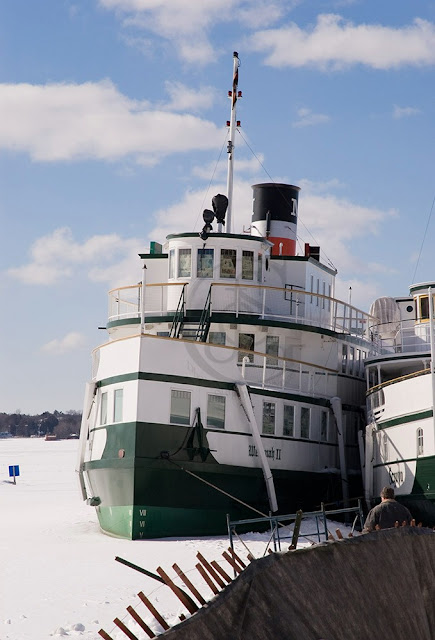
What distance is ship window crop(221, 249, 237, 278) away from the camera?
27.2m

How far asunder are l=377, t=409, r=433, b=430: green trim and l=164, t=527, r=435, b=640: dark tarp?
12202 millimetres

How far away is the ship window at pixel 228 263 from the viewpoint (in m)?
27.2

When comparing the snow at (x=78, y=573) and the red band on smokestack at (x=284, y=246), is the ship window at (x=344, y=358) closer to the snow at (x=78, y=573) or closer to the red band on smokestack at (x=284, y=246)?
the red band on smokestack at (x=284, y=246)

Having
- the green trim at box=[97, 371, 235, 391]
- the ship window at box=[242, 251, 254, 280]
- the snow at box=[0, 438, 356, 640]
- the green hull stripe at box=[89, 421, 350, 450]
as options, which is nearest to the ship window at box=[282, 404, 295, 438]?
the green hull stripe at box=[89, 421, 350, 450]

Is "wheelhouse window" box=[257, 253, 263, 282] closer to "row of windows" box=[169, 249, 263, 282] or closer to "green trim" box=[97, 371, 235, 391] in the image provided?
"row of windows" box=[169, 249, 263, 282]

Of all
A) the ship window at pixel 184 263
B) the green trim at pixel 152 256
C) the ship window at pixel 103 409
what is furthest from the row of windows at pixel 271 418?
the green trim at pixel 152 256

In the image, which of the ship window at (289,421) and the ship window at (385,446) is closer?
the ship window at (385,446)

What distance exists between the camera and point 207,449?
22.8 metres

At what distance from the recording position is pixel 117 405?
2319 cm

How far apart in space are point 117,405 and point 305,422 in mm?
5374

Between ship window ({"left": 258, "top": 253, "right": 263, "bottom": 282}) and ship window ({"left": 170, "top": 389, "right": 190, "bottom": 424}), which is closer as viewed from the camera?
ship window ({"left": 170, "top": 389, "right": 190, "bottom": 424})

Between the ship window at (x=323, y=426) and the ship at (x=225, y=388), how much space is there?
0.18ft

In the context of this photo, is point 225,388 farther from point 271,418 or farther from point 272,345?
point 272,345

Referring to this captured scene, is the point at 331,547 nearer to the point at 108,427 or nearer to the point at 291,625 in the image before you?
the point at 291,625
